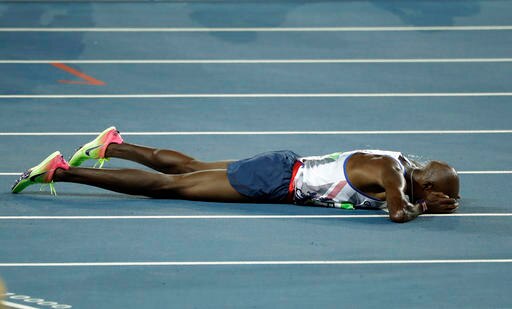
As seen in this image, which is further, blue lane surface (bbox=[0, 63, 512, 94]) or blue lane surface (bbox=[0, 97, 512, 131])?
blue lane surface (bbox=[0, 63, 512, 94])

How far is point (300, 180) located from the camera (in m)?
7.48

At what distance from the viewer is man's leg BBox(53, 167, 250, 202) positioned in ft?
24.8

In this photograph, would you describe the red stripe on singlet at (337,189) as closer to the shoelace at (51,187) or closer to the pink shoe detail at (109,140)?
the pink shoe detail at (109,140)

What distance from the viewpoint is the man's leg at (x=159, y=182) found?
7547 mm

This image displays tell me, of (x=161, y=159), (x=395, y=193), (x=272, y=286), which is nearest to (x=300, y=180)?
(x=395, y=193)

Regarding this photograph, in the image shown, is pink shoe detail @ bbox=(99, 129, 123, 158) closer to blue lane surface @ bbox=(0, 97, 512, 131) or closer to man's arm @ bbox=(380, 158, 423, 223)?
blue lane surface @ bbox=(0, 97, 512, 131)

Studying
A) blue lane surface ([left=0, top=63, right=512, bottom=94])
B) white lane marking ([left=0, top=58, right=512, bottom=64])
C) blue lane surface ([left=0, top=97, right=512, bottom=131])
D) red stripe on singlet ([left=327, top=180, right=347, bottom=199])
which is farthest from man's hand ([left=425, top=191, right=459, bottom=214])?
white lane marking ([left=0, top=58, right=512, bottom=64])

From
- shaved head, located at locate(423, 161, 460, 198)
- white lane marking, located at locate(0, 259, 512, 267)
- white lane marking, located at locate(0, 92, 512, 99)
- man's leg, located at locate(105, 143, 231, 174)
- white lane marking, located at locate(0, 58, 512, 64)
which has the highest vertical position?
white lane marking, located at locate(0, 58, 512, 64)

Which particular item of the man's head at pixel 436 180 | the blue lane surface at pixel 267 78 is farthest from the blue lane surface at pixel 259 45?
the man's head at pixel 436 180

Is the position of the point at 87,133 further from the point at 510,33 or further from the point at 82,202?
the point at 510,33

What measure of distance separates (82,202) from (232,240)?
1.26 metres

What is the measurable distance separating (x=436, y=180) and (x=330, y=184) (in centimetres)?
66

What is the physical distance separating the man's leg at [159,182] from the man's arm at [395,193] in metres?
0.99

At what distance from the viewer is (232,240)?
691cm
